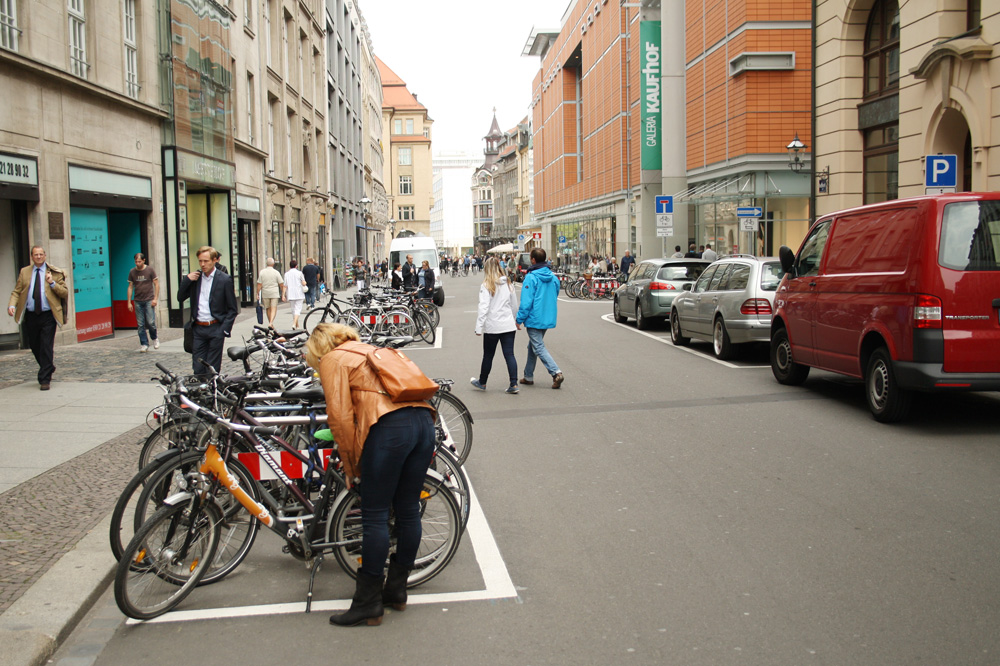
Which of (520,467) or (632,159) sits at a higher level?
(632,159)

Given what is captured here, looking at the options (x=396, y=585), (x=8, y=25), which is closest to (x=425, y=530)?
(x=396, y=585)

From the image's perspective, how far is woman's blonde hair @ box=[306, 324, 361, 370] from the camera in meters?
4.46

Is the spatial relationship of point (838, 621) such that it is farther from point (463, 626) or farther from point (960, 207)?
point (960, 207)

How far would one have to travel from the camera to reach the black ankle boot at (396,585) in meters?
4.54

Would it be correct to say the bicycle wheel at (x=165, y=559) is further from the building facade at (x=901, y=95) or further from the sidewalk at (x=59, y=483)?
the building facade at (x=901, y=95)

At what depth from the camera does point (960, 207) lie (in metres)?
8.32

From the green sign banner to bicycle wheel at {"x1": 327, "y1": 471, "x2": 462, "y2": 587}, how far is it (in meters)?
39.1

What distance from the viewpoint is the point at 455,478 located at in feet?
16.6

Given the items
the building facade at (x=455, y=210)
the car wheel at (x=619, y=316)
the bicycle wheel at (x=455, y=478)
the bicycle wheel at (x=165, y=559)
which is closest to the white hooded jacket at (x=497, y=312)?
the bicycle wheel at (x=455, y=478)

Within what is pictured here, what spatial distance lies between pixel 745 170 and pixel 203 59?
663 inches

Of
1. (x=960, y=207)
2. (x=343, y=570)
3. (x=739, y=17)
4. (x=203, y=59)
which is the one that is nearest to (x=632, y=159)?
(x=739, y=17)

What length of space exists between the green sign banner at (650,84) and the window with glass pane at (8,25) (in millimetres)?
30434

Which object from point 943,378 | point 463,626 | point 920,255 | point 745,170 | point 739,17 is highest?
point 739,17

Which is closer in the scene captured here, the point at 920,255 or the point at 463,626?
the point at 463,626
